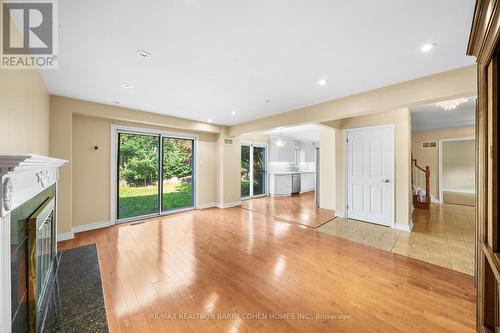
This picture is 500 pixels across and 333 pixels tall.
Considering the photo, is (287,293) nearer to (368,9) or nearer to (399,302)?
(399,302)

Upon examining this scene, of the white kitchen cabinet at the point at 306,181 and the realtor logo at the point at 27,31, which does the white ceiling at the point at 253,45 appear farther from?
the white kitchen cabinet at the point at 306,181

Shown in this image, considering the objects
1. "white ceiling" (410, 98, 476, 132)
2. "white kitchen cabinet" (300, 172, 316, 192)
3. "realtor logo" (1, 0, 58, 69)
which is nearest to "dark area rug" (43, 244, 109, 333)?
"realtor logo" (1, 0, 58, 69)

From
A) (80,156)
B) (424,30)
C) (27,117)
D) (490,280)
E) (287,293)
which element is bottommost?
(287,293)

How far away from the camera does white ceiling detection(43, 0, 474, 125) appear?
150cm

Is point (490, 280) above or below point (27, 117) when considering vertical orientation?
below

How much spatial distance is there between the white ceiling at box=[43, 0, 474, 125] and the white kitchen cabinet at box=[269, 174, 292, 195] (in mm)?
4979

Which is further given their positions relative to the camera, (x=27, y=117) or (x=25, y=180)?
(x=27, y=117)

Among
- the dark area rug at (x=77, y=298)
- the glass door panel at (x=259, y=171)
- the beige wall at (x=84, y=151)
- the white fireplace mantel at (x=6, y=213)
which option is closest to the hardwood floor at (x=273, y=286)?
the dark area rug at (x=77, y=298)

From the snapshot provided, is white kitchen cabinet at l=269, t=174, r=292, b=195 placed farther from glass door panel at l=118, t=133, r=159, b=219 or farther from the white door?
glass door panel at l=118, t=133, r=159, b=219

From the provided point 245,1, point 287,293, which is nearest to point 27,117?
point 245,1

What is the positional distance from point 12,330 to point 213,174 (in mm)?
5184

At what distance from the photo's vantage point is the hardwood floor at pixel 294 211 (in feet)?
15.0

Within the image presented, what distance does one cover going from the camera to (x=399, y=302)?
1896 millimetres

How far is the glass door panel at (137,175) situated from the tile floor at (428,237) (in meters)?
4.26
